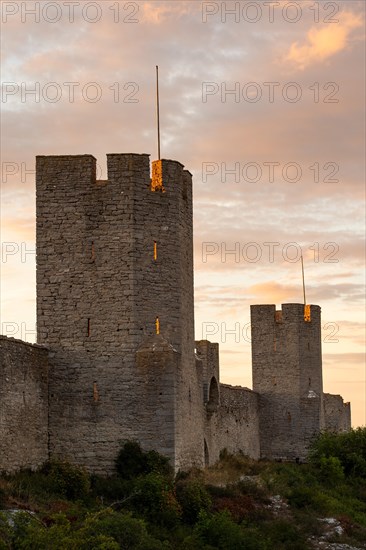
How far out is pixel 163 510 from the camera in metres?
23.8

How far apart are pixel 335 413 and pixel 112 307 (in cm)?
3151

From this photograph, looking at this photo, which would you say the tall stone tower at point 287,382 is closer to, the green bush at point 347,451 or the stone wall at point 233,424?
the stone wall at point 233,424

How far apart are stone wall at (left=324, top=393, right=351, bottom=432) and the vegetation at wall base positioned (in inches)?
926

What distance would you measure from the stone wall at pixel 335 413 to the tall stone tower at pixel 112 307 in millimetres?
26858

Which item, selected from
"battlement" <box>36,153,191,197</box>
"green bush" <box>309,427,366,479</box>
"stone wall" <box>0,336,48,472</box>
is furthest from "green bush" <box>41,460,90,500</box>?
"green bush" <box>309,427,366,479</box>

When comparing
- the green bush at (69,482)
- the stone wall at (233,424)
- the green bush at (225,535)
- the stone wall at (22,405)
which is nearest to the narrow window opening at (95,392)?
the stone wall at (22,405)

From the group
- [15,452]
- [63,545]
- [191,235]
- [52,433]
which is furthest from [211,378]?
[63,545]

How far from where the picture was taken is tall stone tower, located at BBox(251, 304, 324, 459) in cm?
4709

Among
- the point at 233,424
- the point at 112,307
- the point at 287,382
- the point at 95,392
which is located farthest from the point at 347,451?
the point at 112,307

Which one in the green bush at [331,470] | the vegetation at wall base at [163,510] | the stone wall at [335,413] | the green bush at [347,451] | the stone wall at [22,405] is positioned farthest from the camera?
the stone wall at [335,413]

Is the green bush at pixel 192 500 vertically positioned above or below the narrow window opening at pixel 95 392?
below

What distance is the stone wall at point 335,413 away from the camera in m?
54.4

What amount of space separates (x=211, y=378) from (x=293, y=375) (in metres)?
11.6

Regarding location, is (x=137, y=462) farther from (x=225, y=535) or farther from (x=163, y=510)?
(x=225, y=535)
